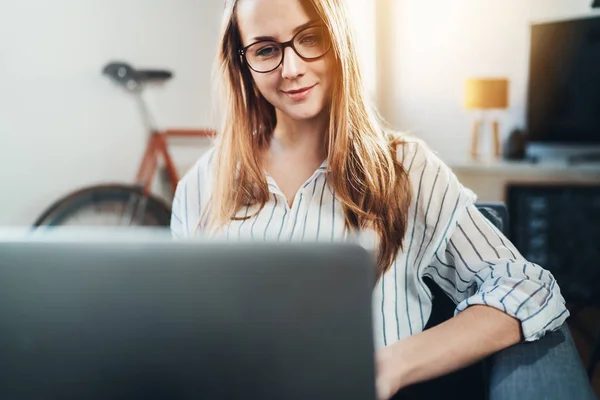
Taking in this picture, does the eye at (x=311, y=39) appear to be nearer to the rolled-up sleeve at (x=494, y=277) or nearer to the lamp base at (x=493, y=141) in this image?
the rolled-up sleeve at (x=494, y=277)

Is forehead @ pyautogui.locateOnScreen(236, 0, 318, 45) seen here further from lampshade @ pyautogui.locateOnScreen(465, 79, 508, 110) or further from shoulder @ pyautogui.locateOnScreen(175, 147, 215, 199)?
lampshade @ pyautogui.locateOnScreen(465, 79, 508, 110)

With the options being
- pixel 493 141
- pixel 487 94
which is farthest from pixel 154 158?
pixel 493 141

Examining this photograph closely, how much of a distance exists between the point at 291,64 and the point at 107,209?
6.56 ft

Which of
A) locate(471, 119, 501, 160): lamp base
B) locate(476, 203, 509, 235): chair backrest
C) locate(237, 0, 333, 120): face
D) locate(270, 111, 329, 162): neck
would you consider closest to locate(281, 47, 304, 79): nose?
locate(237, 0, 333, 120): face

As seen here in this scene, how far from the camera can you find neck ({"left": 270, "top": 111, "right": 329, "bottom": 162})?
106cm

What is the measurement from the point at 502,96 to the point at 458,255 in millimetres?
2433

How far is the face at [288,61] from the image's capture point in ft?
2.99

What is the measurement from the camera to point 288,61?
0.93m

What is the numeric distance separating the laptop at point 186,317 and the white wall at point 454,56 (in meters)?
3.24

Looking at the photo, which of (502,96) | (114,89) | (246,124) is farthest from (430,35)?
(246,124)

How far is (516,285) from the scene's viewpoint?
77 centimetres

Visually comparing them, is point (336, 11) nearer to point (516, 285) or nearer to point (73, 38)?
point (516, 285)

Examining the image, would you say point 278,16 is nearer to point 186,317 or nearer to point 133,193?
point 186,317

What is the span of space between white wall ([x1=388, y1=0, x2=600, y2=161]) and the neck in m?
2.64
